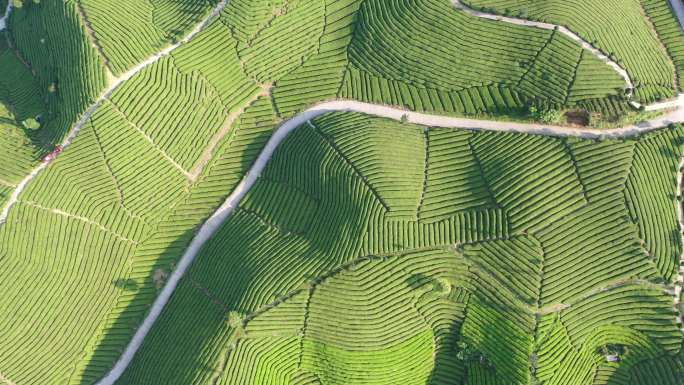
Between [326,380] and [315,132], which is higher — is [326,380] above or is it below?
below

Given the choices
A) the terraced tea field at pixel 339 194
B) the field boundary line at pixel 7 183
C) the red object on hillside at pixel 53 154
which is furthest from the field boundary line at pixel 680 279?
the field boundary line at pixel 7 183

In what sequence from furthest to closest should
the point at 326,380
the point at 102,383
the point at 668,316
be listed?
the point at 102,383
the point at 326,380
the point at 668,316

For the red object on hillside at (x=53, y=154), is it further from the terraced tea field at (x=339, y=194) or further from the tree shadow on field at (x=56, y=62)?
the tree shadow on field at (x=56, y=62)

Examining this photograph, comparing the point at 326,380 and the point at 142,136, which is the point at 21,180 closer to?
the point at 142,136

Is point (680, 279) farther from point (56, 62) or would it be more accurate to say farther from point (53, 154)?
point (56, 62)

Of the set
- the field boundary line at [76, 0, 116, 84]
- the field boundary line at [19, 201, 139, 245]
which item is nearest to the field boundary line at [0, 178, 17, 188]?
the field boundary line at [19, 201, 139, 245]

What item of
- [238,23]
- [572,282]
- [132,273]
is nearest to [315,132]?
[238,23]

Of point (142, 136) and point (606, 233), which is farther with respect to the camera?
point (142, 136)
